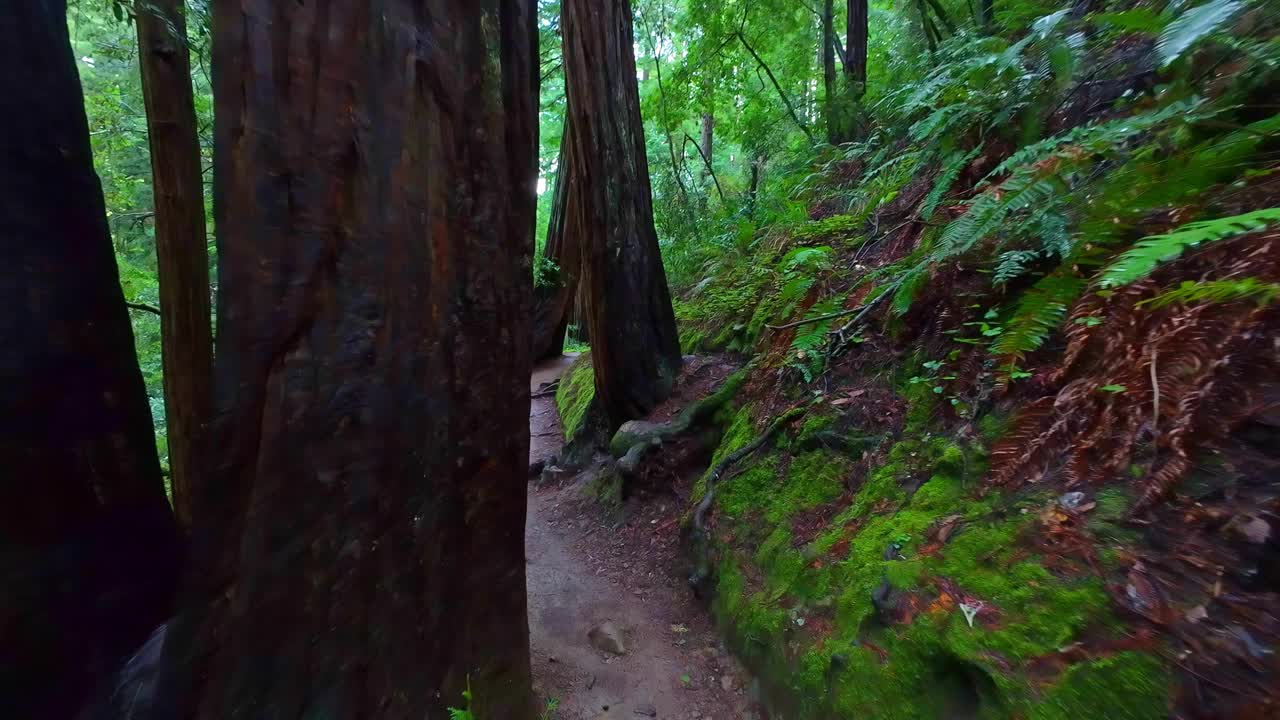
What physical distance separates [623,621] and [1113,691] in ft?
9.45

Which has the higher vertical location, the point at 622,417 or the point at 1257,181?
the point at 1257,181

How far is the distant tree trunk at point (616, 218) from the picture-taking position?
571 centimetres

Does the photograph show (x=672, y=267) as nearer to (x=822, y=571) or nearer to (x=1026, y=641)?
(x=822, y=571)

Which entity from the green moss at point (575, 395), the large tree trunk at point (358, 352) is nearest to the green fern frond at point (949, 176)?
the large tree trunk at point (358, 352)

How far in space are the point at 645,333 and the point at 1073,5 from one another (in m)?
4.64

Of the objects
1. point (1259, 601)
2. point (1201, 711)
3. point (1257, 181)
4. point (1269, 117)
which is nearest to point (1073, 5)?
point (1269, 117)

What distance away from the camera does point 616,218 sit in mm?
5977

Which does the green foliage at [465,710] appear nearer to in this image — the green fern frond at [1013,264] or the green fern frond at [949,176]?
the green fern frond at [1013,264]

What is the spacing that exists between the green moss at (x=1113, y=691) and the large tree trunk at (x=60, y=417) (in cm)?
280

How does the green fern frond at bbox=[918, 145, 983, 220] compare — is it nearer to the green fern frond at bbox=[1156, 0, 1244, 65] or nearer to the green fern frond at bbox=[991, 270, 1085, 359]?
the green fern frond at bbox=[1156, 0, 1244, 65]

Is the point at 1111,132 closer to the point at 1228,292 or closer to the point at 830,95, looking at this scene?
the point at 1228,292

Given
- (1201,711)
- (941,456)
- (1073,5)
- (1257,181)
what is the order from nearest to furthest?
(1201,711), (1257,181), (941,456), (1073,5)

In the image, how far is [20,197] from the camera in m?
1.52

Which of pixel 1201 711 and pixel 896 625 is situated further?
pixel 896 625
